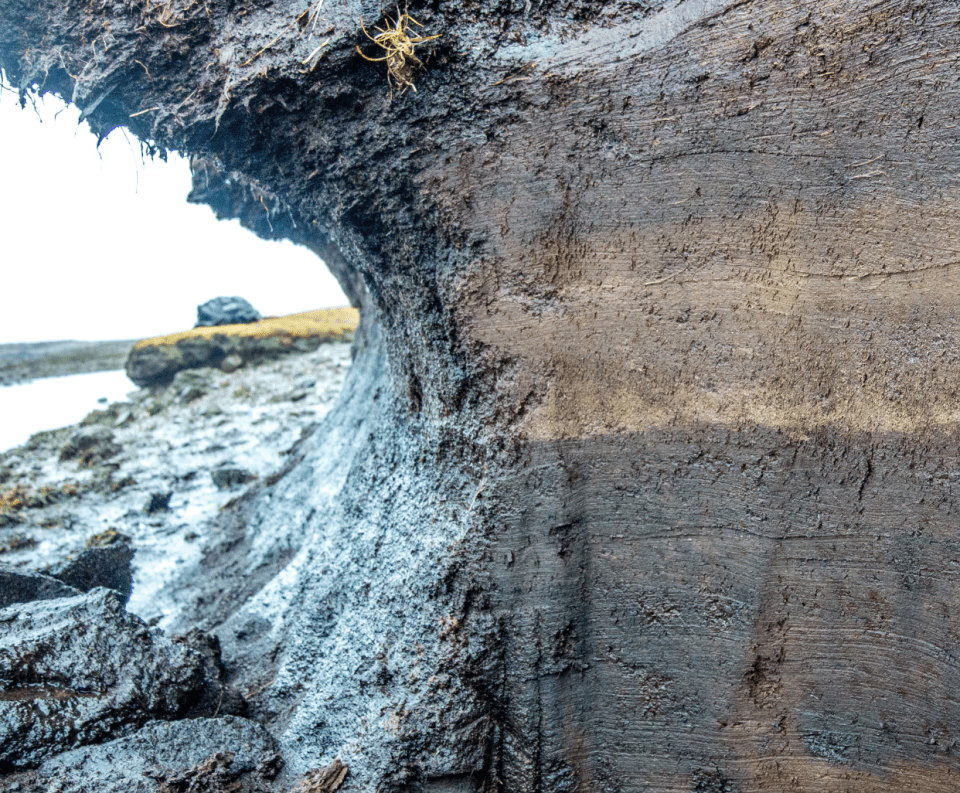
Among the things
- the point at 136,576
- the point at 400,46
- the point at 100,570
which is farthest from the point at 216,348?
the point at 400,46

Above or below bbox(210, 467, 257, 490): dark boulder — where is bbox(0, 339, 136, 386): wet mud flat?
above

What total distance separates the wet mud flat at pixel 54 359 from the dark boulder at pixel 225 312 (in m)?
1.87

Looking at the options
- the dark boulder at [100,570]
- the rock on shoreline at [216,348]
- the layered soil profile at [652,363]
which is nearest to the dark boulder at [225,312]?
the rock on shoreline at [216,348]

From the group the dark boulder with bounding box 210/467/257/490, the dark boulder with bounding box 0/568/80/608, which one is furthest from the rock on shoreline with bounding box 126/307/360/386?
the dark boulder with bounding box 0/568/80/608

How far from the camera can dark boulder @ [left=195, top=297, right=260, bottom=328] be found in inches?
361

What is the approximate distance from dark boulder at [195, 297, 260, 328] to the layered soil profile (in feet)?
23.5

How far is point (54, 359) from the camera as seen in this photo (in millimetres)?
9781

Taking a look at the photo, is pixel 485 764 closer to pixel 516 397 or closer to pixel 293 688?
pixel 293 688

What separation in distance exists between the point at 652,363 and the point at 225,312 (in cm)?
835

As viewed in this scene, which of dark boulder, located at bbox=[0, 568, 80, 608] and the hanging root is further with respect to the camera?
dark boulder, located at bbox=[0, 568, 80, 608]

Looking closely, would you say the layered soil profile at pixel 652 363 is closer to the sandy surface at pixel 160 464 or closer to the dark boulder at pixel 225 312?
the sandy surface at pixel 160 464

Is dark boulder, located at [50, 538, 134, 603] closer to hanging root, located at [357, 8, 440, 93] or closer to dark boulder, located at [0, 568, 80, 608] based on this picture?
dark boulder, located at [0, 568, 80, 608]

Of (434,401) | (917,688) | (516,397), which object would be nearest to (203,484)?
(434,401)

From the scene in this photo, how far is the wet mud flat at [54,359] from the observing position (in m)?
9.23
